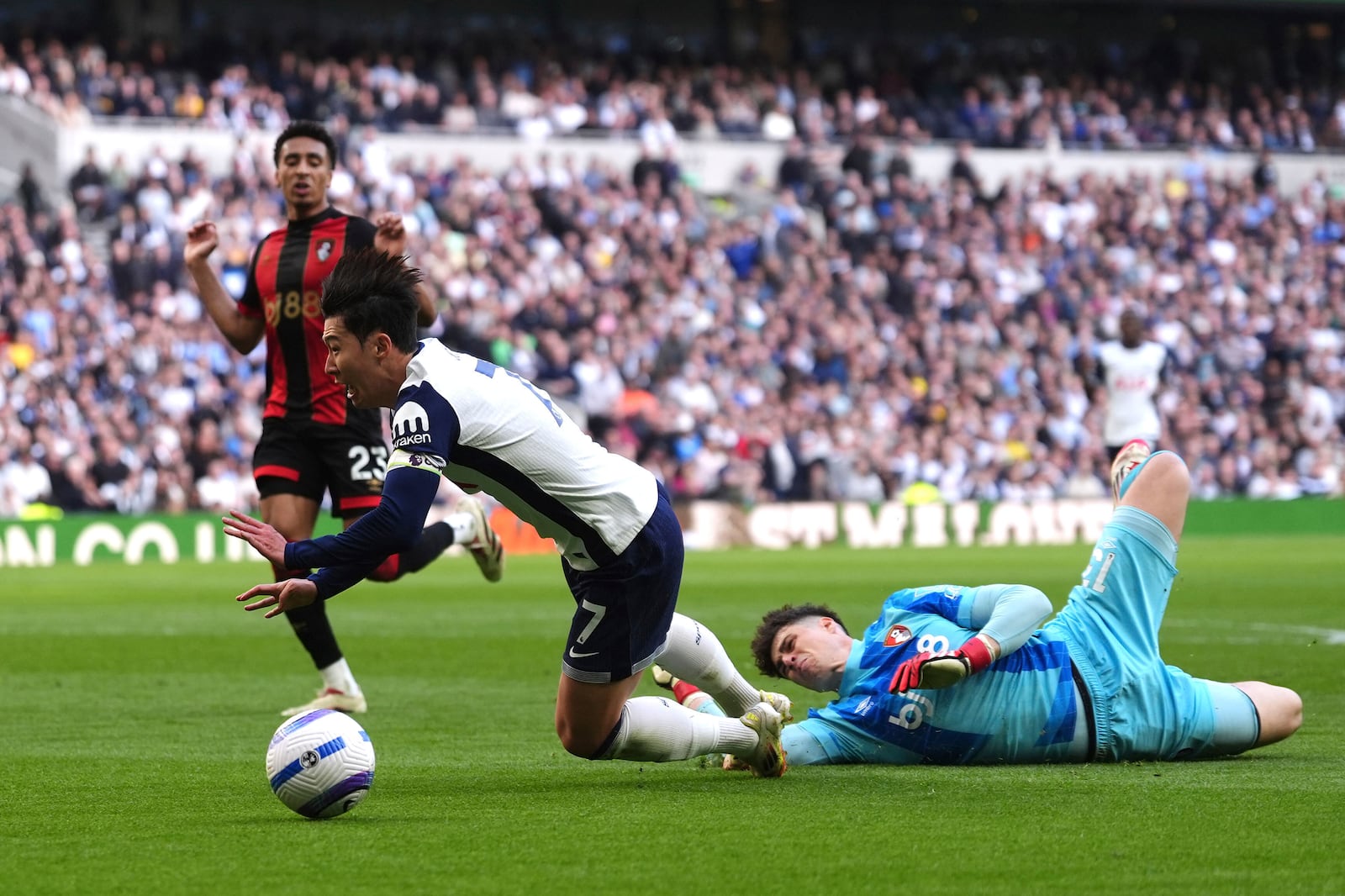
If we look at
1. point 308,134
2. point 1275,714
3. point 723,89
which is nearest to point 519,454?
point 1275,714

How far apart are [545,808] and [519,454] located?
1.03 m

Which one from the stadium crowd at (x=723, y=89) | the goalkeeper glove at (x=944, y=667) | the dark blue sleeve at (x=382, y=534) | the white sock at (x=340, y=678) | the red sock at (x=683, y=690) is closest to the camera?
the dark blue sleeve at (x=382, y=534)

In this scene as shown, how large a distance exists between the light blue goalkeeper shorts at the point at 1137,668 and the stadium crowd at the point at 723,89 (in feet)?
85.3

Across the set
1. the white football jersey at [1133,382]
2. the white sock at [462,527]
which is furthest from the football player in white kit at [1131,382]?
the white sock at [462,527]

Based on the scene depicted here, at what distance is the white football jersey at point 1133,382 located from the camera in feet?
60.5

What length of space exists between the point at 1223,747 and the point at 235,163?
956 inches

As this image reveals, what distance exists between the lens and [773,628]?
6352 millimetres

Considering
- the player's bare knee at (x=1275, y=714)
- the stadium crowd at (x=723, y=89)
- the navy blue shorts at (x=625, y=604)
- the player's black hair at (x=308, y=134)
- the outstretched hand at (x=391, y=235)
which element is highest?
the stadium crowd at (x=723, y=89)

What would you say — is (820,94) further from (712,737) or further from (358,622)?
(712,737)

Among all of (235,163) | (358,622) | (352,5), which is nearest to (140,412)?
(235,163)

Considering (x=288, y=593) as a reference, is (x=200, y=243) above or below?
above

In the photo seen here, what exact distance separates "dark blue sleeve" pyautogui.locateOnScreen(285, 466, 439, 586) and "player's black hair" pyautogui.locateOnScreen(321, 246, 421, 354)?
45cm

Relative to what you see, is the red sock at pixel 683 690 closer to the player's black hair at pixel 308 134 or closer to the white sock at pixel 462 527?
the white sock at pixel 462 527

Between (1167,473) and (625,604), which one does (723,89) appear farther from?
(625,604)
